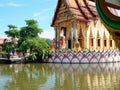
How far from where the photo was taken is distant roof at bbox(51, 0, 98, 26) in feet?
78.9

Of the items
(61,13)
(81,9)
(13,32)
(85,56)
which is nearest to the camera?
(85,56)

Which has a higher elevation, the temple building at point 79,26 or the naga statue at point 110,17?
the temple building at point 79,26

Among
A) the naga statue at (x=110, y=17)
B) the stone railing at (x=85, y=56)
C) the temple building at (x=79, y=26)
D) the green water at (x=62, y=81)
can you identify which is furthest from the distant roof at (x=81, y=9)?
the naga statue at (x=110, y=17)

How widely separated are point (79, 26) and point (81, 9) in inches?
65.5

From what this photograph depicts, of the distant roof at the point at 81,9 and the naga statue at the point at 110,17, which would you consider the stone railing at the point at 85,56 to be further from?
the naga statue at the point at 110,17

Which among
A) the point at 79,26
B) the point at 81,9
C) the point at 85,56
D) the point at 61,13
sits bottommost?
the point at 85,56

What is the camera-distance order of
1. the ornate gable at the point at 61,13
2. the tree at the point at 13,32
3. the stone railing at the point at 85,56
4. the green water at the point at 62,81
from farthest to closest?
the tree at the point at 13,32 < the ornate gable at the point at 61,13 < the stone railing at the point at 85,56 < the green water at the point at 62,81

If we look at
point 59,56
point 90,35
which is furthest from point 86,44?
point 59,56

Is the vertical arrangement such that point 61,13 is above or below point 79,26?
above

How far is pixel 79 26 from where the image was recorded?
80.2 ft

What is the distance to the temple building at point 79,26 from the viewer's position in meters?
24.3

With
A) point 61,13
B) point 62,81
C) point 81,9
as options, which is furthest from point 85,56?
point 62,81

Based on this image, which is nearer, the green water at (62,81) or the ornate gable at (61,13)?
the green water at (62,81)

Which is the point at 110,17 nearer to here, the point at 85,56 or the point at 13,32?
the point at 85,56
